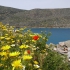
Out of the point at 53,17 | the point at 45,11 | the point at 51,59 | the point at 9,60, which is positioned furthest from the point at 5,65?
the point at 45,11

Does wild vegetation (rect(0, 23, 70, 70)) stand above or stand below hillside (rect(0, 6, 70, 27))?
below

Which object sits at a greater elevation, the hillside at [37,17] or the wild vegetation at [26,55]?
the hillside at [37,17]

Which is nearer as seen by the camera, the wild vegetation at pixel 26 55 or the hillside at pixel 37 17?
the wild vegetation at pixel 26 55

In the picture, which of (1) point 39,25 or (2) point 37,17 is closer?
(1) point 39,25

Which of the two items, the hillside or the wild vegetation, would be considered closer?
the wild vegetation

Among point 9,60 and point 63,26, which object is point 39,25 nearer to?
point 63,26
